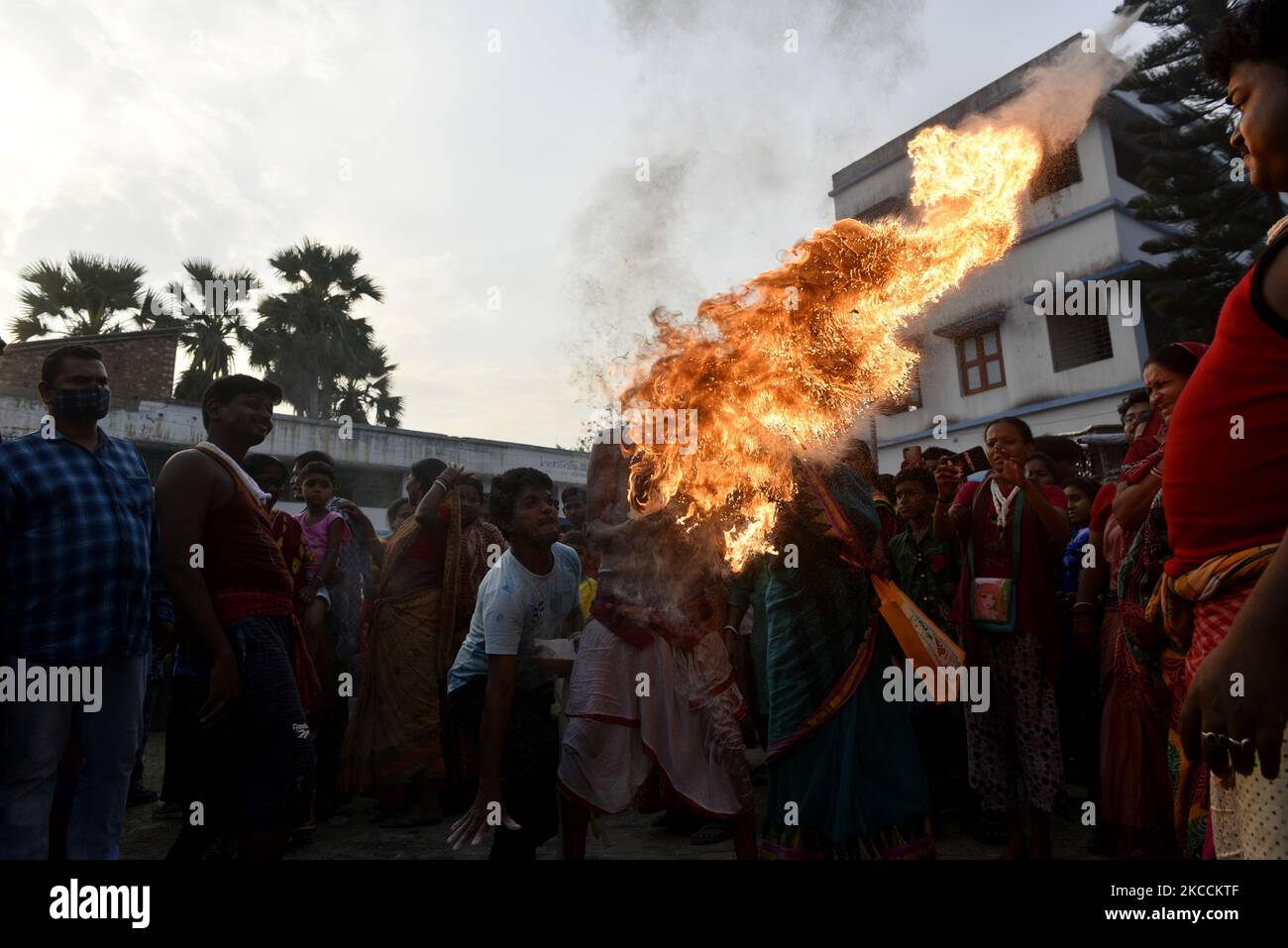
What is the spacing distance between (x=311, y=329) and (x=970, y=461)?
86.1 ft

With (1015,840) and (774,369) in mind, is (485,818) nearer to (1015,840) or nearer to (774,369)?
(774,369)

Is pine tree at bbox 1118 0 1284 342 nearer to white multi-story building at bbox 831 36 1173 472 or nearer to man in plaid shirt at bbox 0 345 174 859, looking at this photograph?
white multi-story building at bbox 831 36 1173 472

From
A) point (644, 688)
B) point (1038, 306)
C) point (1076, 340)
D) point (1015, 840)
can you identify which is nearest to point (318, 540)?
point (644, 688)

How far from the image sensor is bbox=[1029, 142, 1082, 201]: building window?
1806cm

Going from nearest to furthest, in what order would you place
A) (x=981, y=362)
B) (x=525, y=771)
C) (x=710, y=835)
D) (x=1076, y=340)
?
(x=525, y=771) < (x=710, y=835) < (x=1076, y=340) < (x=981, y=362)

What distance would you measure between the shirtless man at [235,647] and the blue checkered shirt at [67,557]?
32cm

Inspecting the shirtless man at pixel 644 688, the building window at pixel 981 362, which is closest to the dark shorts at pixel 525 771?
the shirtless man at pixel 644 688

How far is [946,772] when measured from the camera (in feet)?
16.9

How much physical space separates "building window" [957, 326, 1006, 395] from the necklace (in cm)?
1660

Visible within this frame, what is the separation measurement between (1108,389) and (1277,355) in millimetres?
18191

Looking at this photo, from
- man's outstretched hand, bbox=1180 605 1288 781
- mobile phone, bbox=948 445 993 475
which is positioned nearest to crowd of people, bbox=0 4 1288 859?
man's outstretched hand, bbox=1180 605 1288 781

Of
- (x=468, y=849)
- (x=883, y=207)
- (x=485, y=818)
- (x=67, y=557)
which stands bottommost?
(x=468, y=849)

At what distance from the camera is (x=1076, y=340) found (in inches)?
720
